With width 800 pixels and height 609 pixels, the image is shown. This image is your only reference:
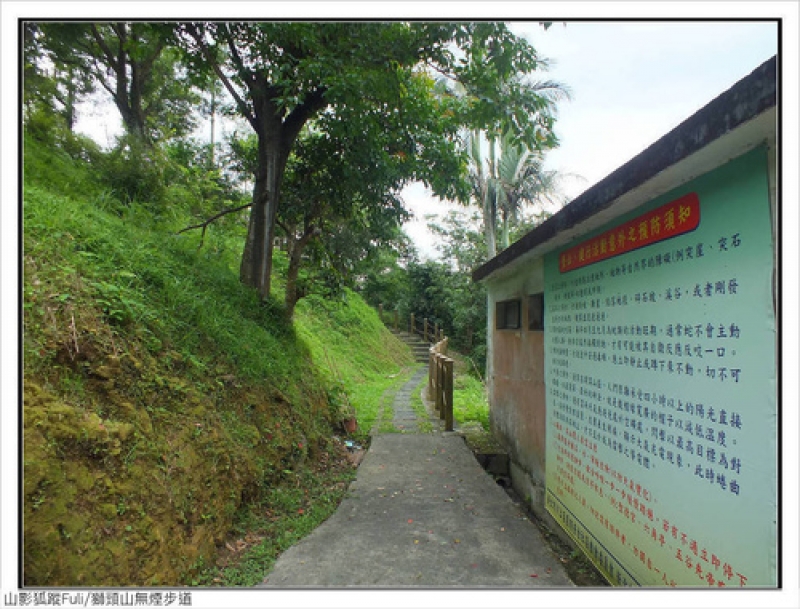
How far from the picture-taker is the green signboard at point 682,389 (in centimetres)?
172

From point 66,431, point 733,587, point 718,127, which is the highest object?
point 718,127

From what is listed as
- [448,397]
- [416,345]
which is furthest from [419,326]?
[448,397]

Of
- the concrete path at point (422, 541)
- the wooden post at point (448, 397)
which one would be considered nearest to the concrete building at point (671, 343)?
the concrete path at point (422, 541)

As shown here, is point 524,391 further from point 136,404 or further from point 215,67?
point 215,67

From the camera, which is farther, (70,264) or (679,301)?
(70,264)

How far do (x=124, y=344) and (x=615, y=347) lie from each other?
3.40m

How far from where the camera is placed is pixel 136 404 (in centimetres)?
271

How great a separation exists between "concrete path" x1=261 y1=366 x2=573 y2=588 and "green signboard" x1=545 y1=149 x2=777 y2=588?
612 millimetres

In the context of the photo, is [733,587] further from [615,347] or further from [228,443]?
[228,443]

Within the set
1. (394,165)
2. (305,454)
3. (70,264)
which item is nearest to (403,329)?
(394,165)

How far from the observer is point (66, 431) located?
2.16 meters

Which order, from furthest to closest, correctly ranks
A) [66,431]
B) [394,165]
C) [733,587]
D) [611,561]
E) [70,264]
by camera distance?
[394,165] < [70,264] < [611,561] < [66,431] < [733,587]

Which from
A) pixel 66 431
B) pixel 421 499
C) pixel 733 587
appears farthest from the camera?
pixel 421 499

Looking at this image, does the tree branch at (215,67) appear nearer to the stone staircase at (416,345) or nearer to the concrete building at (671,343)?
the concrete building at (671,343)
